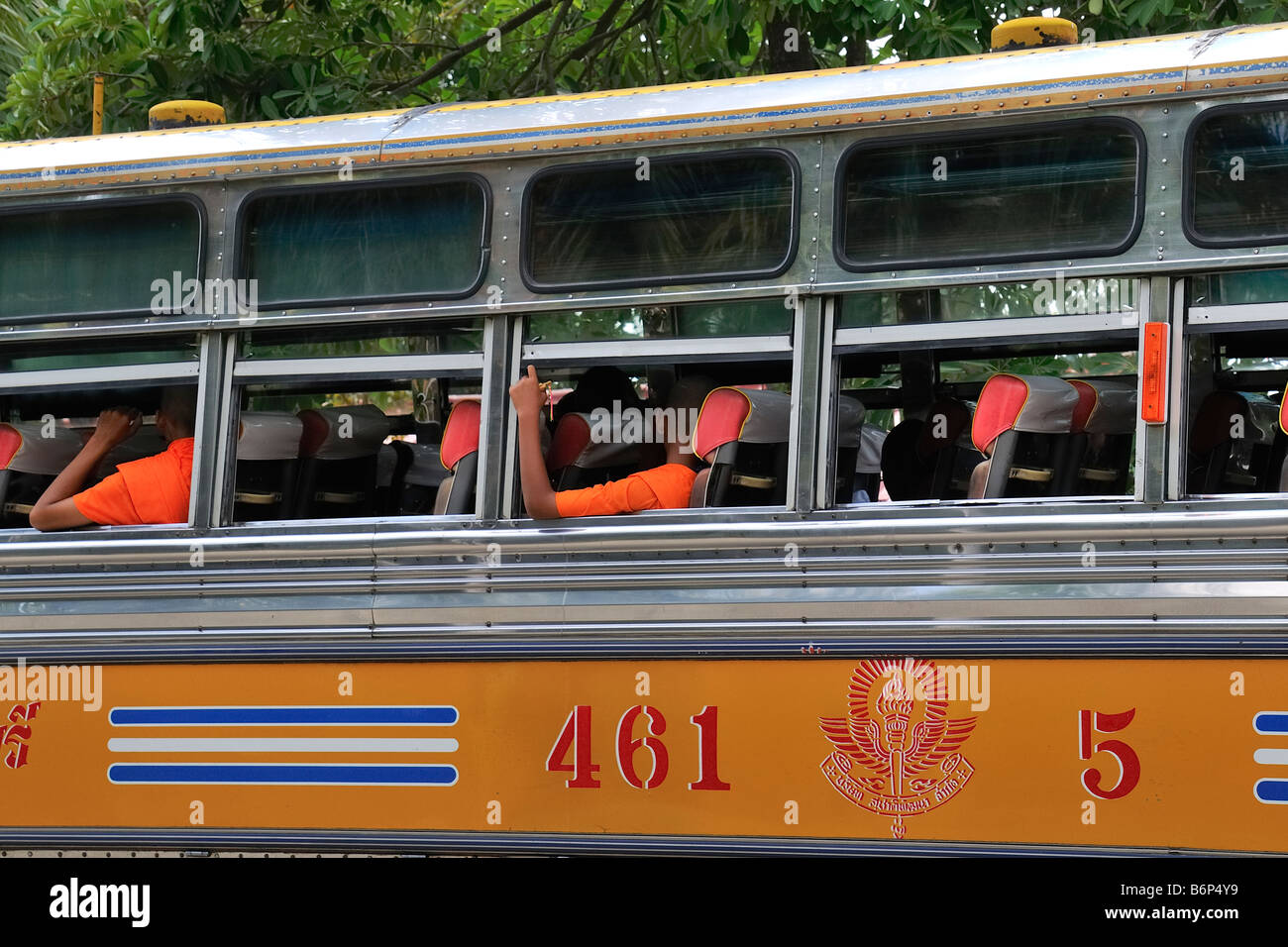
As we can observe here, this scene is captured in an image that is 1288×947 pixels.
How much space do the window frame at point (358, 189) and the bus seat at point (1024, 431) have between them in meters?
1.58

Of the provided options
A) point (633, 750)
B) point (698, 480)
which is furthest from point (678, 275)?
point (633, 750)

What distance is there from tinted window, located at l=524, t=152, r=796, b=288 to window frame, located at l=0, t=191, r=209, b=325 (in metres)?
1.12

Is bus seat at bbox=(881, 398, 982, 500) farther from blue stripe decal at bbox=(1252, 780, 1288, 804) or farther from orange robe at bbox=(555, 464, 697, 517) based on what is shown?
blue stripe decal at bbox=(1252, 780, 1288, 804)

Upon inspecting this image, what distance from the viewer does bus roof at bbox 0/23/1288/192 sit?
4.25 metres

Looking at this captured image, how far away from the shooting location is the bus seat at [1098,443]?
4.57 m

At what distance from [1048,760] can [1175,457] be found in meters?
0.87

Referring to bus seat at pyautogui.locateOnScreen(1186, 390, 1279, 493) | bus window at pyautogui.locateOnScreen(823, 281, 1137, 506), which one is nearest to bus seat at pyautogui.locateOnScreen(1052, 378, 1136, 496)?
bus window at pyautogui.locateOnScreen(823, 281, 1137, 506)

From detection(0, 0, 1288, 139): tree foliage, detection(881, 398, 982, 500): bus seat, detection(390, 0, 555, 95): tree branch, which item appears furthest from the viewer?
detection(390, 0, 555, 95): tree branch

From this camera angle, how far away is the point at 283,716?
4.86 m

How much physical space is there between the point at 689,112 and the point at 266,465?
5.99 feet

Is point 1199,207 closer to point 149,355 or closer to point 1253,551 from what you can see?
point 1253,551

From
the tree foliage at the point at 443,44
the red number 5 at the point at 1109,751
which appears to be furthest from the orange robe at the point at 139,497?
the tree foliage at the point at 443,44

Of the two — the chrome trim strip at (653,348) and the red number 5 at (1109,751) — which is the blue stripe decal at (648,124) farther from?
the red number 5 at (1109,751)

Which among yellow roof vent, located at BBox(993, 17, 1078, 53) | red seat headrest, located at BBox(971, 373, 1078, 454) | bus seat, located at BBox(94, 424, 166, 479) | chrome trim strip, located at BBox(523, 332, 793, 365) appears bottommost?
bus seat, located at BBox(94, 424, 166, 479)
